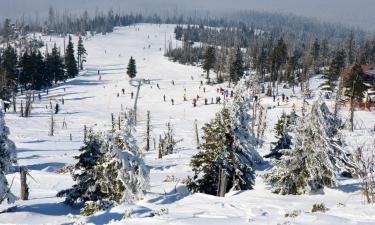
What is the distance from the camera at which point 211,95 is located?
280ft

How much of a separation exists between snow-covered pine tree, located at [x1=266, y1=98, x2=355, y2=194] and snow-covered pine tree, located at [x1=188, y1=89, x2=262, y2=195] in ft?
10.8

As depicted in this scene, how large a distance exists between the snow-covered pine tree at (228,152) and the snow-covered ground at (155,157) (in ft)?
3.56

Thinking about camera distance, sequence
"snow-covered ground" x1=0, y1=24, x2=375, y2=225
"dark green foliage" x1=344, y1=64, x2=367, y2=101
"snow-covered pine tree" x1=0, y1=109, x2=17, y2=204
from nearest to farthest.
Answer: "snow-covered ground" x1=0, y1=24, x2=375, y2=225 < "snow-covered pine tree" x1=0, y1=109, x2=17, y2=204 < "dark green foliage" x1=344, y1=64, x2=367, y2=101

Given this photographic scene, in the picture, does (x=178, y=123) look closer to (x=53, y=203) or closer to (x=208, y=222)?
(x=53, y=203)

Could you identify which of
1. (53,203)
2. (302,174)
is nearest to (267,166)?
(302,174)

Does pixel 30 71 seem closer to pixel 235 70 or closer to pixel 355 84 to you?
pixel 235 70

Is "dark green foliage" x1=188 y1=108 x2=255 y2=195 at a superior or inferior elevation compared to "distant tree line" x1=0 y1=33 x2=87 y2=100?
superior

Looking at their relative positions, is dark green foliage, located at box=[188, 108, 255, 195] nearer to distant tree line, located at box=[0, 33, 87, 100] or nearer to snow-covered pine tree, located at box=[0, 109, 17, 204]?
snow-covered pine tree, located at box=[0, 109, 17, 204]

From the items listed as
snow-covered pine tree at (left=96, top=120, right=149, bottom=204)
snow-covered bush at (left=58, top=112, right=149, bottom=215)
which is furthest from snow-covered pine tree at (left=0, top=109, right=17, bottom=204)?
snow-covered pine tree at (left=96, top=120, right=149, bottom=204)

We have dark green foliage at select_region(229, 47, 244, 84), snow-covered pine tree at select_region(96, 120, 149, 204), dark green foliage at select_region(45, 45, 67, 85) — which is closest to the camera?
snow-covered pine tree at select_region(96, 120, 149, 204)

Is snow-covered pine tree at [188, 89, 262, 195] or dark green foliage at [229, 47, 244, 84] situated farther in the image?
dark green foliage at [229, 47, 244, 84]

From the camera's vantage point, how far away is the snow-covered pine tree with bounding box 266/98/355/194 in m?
21.1

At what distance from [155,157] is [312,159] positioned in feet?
96.0

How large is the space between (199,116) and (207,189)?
4638 cm
